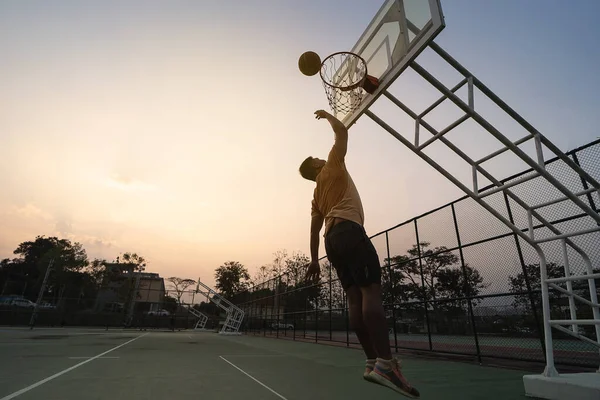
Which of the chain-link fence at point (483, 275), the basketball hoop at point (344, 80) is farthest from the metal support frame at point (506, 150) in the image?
the chain-link fence at point (483, 275)

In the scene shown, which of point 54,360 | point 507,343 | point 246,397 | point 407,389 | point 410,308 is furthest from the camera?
point 410,308

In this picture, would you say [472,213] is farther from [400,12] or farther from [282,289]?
[282,289]

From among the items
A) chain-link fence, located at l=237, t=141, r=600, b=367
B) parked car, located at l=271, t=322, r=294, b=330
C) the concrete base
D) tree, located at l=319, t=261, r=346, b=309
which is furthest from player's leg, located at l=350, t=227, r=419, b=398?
parked car, located at l=271, t=322, r=294, b=330

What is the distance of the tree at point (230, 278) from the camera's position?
1987 inches

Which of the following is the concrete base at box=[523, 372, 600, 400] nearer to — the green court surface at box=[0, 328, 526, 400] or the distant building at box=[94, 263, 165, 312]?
the green court surface at box=[0, 328, 526, 400]

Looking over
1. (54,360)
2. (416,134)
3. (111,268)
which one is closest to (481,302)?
(416,134)

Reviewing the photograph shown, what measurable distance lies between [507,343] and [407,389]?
7827 millimetres

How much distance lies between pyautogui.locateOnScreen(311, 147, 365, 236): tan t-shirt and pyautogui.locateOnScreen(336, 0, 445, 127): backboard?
3.78ft

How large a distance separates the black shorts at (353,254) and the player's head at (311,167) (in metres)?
0.85

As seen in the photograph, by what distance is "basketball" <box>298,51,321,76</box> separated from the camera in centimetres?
331

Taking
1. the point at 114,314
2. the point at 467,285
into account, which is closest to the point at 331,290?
the point at 467,285

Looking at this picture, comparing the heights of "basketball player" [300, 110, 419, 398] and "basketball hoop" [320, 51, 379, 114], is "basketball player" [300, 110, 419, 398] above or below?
below

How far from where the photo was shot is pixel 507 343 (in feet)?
25.6

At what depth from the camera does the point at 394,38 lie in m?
3.26
